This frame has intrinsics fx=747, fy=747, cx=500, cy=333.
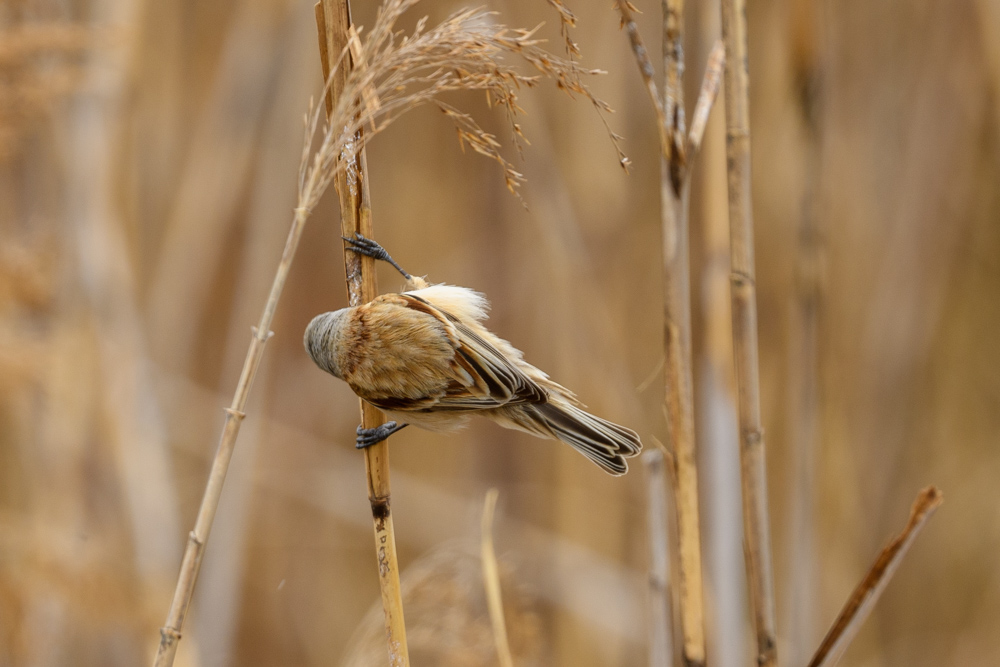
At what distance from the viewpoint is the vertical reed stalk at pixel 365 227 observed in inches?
42.9

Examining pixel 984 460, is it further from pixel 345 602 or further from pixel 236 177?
pixel 236 177

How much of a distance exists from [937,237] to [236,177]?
2.41 meters

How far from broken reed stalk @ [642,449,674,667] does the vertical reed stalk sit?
0.43 meters

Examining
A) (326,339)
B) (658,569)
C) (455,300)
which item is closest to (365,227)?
(326,339)

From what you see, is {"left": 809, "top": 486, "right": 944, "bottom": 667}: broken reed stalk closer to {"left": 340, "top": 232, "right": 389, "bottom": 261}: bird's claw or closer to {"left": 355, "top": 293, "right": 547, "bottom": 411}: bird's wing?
{"left": 355, "top": 293, "right": 547, "bottom": 411}: bird's wing

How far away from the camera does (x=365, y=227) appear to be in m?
1.17

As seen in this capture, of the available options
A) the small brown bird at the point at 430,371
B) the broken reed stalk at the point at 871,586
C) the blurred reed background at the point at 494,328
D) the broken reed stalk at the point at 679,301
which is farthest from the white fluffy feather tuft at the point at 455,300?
the broken reed stalk at the point at 871,586

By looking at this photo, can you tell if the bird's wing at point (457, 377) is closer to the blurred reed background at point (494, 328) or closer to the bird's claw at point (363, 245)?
the bird's claw at point (363, 245)

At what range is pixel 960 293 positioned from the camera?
2695 mm

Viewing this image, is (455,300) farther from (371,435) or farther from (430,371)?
(371,435)

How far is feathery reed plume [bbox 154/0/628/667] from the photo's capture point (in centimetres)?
92

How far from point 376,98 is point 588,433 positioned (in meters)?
0.75

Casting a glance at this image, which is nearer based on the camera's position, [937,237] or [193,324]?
[937,237]

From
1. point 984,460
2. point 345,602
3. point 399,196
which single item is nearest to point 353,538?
point 345,602
